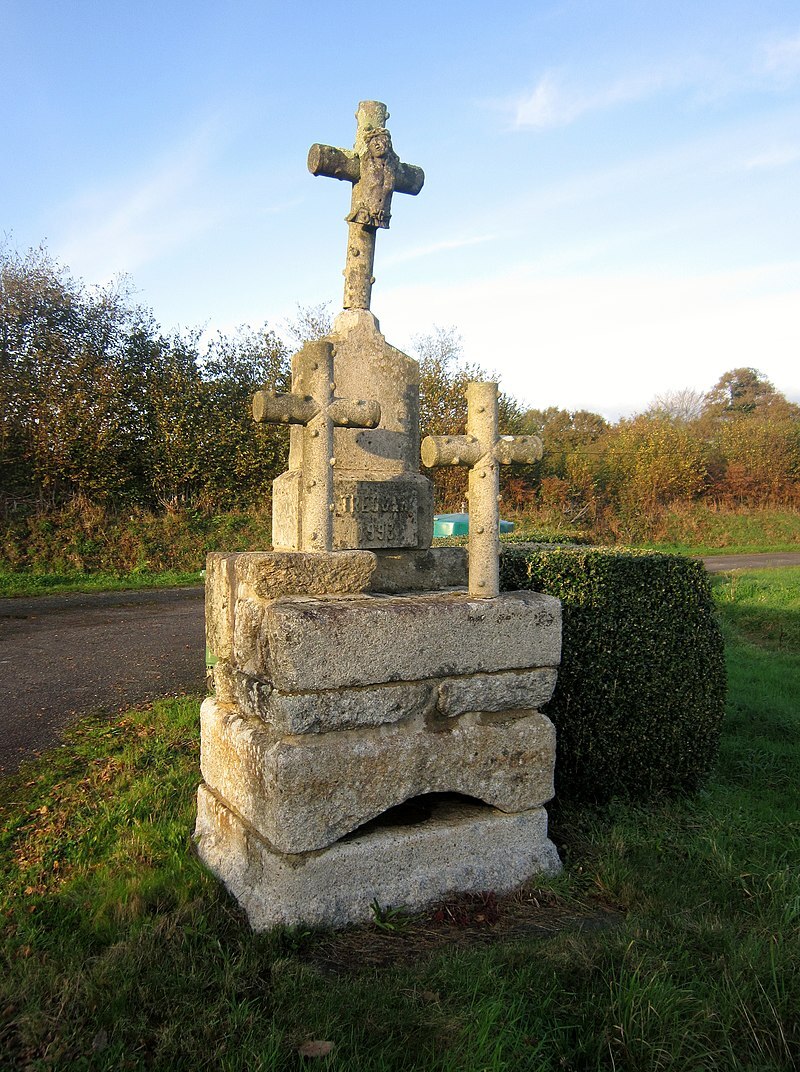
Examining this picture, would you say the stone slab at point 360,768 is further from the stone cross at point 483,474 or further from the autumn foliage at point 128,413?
the autumn foliage at point 128,413

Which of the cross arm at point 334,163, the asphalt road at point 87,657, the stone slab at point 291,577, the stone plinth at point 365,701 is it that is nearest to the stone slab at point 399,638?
the stone plinth at point 365,701

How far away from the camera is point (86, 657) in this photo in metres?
7.65

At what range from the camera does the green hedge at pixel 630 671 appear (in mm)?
4156

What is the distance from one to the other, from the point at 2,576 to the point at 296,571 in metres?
→ 10.2

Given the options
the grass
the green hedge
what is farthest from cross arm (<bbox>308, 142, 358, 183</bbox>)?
the grass

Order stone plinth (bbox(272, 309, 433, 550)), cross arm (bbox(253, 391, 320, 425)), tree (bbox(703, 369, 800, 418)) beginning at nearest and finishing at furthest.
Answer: cross arm (bbox(253, 391, 320, 425))
stone plinth (bbox(272, 309, 433, 550))
tree (bbox(703, 369, 800, 418))

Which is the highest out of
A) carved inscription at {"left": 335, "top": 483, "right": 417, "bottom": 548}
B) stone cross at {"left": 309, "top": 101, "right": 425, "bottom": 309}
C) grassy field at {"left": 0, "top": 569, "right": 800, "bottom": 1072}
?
stone cross at {"left": 309, "top": 101, "right": 425, "bottom": 309}

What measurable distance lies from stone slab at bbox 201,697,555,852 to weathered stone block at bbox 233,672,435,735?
5 centimetres

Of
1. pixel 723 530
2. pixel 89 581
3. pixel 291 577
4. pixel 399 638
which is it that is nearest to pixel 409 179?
pixel 291 577

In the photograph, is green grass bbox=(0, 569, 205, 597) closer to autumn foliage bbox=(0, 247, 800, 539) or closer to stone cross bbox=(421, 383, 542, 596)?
autumn foliage bbox=(0, 247, 800, 539)

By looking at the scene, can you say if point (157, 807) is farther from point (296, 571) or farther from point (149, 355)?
point (149, 355)

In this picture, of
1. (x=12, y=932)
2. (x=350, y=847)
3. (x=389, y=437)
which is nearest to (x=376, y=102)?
(x=389, y=437)

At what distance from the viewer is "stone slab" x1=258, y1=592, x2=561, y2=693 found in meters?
2.85

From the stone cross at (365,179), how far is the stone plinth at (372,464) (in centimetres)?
23
